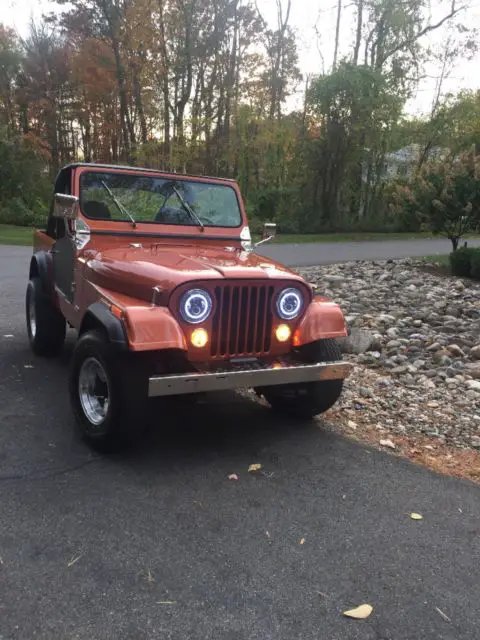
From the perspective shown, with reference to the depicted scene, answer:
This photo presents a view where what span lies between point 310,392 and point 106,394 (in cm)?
151

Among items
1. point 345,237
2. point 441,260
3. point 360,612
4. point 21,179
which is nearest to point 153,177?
point 360,612

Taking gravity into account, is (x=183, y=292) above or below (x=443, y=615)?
above

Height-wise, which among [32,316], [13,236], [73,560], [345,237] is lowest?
[73,560]

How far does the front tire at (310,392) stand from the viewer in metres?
4.04

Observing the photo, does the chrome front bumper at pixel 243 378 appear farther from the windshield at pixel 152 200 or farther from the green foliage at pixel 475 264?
the green foliage at pixel 475 264

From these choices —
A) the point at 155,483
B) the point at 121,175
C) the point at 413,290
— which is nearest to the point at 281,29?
the point at 413,290

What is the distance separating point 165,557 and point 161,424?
5.60 feet

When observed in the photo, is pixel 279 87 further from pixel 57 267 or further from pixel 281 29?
pixel 57 267

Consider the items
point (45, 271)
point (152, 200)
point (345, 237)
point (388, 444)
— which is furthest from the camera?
point (345, 237)

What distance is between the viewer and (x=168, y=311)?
3461 millimetres

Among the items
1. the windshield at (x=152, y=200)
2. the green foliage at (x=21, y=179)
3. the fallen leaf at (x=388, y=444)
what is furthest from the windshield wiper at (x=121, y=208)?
the green foliage at (x=21, y=179)

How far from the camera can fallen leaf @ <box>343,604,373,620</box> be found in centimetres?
233

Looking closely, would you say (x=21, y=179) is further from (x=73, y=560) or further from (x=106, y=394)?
(x=73, y=560)

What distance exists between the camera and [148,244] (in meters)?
4.74
